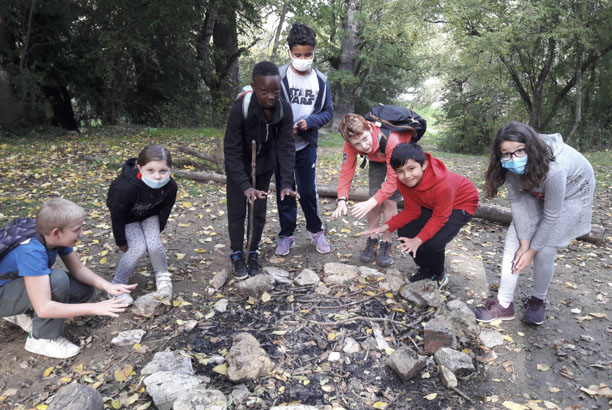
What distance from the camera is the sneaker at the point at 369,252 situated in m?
3.81

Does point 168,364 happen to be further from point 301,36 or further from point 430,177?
point 301,36

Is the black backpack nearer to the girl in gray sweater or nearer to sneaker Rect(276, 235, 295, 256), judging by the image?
the girl in gray sweater

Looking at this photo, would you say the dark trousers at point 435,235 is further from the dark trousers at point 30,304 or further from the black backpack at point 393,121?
the dark trousers at point 30,304

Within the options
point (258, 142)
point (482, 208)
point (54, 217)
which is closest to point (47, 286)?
point (54, 217)

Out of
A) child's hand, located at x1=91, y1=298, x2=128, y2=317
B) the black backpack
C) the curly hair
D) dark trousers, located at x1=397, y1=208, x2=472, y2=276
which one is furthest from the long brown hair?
child's hand, located at x1=91, y1=298, x2=128, y2=317

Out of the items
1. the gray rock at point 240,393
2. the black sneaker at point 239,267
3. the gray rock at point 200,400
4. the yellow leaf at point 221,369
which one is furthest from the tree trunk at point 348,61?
the gray rock at point 200,400

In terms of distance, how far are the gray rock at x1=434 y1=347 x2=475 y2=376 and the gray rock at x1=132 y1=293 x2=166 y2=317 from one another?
1.92m

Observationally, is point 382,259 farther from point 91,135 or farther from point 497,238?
point 91,135

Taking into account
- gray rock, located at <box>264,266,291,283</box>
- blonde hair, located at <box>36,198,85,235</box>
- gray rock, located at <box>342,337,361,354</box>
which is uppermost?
blonde hair, located at <box>36,198,85,235</box>

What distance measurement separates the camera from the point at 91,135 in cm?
996

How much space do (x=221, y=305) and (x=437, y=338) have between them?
1542mm

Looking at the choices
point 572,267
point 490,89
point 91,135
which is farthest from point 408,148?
point 490,89

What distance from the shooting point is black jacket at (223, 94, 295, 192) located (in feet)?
9.60

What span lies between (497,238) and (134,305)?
12.9 feet
